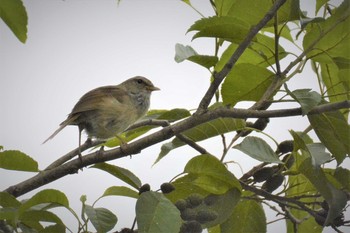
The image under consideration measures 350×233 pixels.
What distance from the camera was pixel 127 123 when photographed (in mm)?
2098

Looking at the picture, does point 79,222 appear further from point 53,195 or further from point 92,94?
point 92,94

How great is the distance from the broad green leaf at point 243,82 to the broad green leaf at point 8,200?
0.55 m

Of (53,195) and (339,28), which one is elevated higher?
(339,28)

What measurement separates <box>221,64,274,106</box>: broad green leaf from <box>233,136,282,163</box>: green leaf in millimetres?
109

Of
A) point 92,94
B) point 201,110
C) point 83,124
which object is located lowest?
point 201,110

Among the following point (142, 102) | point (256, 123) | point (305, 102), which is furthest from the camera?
point (142, 102)

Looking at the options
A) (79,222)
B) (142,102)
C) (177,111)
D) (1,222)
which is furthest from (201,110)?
(142,102)

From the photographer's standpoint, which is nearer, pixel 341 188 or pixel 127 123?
pixel 341 188

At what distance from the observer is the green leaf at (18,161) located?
48.1 inches

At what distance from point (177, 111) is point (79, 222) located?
356 mm

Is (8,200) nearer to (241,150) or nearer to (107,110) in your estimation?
(241,150)

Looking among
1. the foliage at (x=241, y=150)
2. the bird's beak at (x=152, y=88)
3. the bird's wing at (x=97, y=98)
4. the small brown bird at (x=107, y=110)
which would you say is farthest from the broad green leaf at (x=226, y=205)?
the bird's beak at (x=152, y=88)

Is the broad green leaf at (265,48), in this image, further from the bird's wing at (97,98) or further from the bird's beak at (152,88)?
the bird's beak at (152,88)

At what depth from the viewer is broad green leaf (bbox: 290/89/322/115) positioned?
982mm
